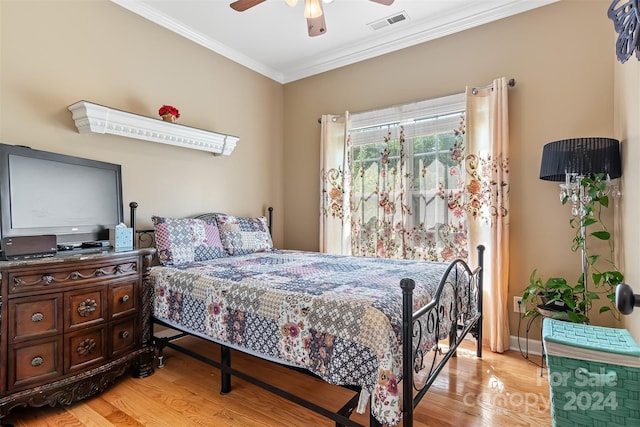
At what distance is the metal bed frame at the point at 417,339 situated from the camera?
4.37 ft

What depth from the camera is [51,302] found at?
5.94 ft

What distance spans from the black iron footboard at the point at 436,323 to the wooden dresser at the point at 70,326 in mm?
1858

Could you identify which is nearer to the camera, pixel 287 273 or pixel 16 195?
pixel 16 195

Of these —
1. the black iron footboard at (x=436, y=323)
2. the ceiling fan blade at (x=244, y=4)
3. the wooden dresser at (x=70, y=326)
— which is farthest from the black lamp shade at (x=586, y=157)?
the wooden dresser at (x=70, y=326)

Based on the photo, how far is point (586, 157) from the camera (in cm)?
206

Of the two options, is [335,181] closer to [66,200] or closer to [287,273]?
[287,273]

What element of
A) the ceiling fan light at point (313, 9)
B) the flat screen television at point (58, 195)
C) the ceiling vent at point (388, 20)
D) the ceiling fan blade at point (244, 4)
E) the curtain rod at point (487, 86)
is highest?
the ceiling vent at point (388, 20)

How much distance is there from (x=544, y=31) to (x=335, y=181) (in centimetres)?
228

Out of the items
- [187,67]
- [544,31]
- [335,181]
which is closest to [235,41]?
[187,67]

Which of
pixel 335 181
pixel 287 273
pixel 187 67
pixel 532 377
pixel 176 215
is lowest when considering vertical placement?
A: pixel 532 377

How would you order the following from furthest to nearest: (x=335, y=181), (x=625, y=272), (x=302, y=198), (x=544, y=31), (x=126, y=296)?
(x=302, y=198)
(x=335, y=181)
(x=544, y=31)
(x=126, y=296)
(x=625, y=272)

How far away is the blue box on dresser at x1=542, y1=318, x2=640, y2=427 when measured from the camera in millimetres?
1269

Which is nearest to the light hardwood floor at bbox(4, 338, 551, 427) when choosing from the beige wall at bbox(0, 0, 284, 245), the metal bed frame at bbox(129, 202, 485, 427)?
the metal bed frame at bbox(129, 202, 485, 427)

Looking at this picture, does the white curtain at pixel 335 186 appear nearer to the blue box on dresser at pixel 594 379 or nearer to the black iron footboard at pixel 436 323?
the black iron footboard at pixel 436 323
